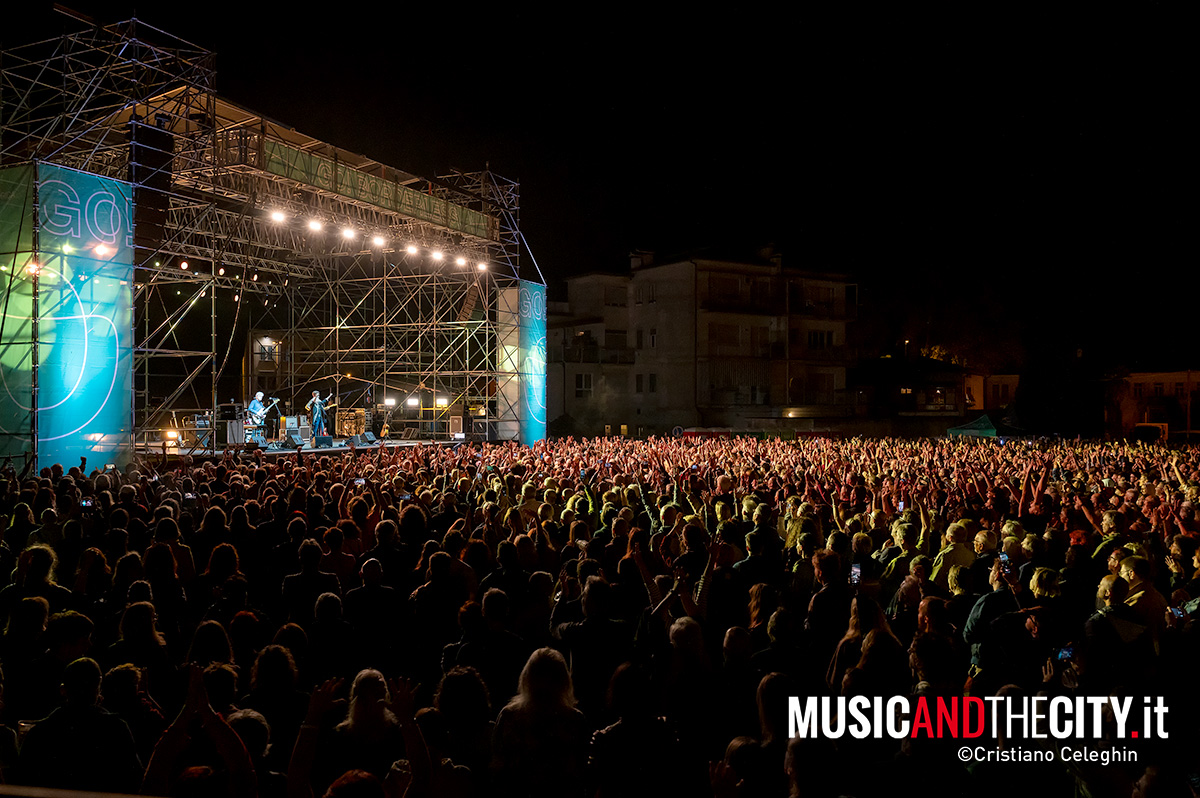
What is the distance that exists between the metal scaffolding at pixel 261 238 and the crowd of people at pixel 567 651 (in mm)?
13232

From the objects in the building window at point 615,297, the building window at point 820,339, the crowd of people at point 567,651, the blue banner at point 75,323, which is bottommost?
the crowd of people at point 567,651

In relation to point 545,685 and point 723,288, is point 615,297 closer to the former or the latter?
point 723,288

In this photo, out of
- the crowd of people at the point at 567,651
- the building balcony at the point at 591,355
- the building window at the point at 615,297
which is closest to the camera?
the crowd of people at the point at 567,651

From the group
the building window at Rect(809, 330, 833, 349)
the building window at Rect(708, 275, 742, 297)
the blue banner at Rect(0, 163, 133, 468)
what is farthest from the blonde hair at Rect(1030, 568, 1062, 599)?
the building window at Rect(809, 330, 833, 349)

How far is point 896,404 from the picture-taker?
1876 inches

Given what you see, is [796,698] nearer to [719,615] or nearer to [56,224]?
[719,615]

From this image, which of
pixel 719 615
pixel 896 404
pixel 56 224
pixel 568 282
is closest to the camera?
pixel 719 615

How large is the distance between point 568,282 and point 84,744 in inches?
1593

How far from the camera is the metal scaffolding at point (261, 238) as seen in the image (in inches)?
689

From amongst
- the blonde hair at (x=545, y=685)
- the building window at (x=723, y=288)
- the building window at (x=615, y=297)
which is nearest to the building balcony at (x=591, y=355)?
the building window at (x=615, y=297)

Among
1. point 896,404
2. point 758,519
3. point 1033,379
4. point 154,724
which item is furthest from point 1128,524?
point 1033,379

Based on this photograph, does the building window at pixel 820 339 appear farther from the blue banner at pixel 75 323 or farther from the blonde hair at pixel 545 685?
the blonde hair at pixel 545 685

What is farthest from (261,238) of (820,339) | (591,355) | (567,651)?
(820,339)

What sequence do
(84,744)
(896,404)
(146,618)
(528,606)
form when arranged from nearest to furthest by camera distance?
(84,744) < (146,618) < (528,606) < (896,404)
